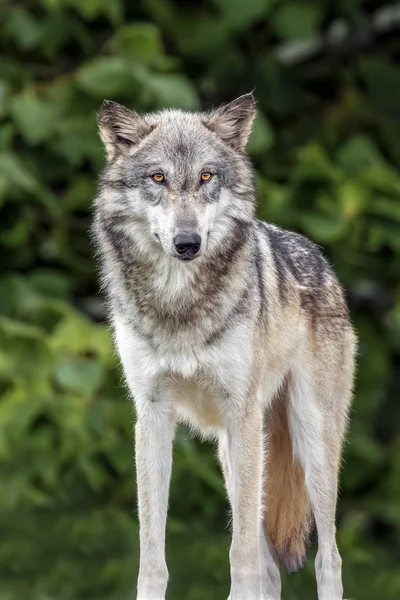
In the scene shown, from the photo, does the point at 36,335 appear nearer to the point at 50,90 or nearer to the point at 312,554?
the point at 50,90

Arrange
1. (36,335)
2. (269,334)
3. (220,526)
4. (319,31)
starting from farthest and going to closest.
A: (319,31), (220,526), (36,335), (269,334)

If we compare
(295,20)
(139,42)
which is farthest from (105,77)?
(295,20)

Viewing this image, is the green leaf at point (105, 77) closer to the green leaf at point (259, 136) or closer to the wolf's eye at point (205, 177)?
the green leaf at point (259, 136)

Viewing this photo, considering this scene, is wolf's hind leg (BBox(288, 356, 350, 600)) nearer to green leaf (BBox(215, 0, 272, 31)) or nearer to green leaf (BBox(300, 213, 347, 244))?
green leaf (BBox(300, 213, 347, 244))

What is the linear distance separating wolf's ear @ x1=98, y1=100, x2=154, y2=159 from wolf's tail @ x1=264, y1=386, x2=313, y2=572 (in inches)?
63.4

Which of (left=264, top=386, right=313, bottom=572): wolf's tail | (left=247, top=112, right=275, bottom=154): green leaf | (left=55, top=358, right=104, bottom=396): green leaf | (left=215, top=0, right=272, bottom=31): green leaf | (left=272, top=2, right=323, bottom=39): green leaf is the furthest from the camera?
(left=272, top=2, right=323, bottom=39): green leaf

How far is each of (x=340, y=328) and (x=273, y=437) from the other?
682mm

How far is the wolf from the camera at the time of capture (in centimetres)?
646

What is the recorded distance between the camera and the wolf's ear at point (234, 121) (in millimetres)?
6727

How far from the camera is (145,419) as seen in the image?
6754 millimetres

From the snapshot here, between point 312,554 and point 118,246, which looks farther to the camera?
point 312,554

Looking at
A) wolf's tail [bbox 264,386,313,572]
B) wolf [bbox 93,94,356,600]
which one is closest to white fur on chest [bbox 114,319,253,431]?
wolf [bbox 93,94,356,600]

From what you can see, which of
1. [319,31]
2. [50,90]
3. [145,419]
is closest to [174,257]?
[145,419]

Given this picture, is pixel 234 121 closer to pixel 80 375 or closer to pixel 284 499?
pixel 284 499
